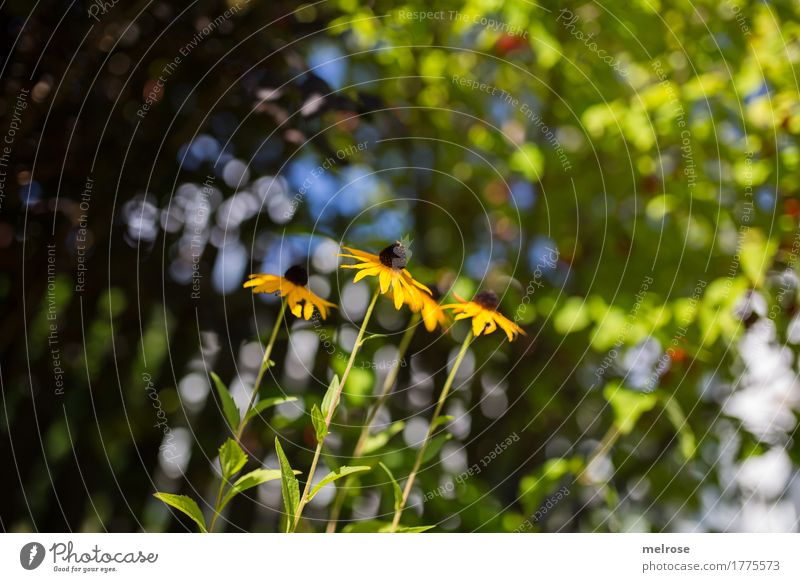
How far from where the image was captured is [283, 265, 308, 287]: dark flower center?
2.50ft

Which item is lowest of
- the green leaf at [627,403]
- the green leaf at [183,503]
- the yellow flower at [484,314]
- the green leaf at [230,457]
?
the green leaf at [183,503]

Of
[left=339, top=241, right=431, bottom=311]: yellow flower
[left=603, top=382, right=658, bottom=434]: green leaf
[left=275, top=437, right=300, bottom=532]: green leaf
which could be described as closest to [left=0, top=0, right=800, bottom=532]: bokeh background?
[left=603, top=382, right=658, bottom=434]: green leaf

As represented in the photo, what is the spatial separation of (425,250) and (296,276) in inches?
9.7

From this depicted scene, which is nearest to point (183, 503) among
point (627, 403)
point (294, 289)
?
point (294, 289)

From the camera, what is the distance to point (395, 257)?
2.35 ft

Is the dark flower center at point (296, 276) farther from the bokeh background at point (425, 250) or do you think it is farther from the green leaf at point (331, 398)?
the green leaf at point (331, 398)

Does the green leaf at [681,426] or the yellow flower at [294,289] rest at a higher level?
the yellow flower at [294,289]

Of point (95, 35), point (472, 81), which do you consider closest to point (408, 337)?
point (472, 81)

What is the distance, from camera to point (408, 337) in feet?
2.77

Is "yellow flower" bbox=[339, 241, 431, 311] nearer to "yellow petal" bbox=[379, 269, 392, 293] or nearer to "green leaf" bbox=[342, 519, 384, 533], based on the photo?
"yellow petal" bbox=[379, 269, 392, 293]
